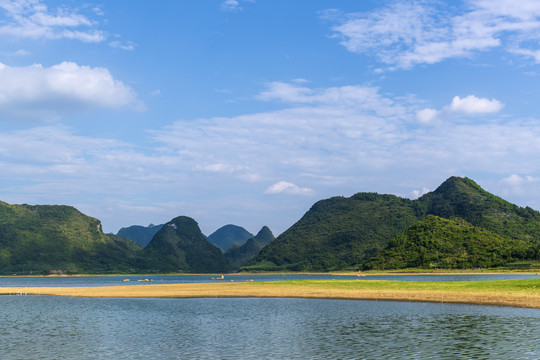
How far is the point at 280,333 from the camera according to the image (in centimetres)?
4484

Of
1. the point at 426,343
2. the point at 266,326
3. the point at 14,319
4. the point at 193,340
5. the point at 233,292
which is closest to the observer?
the point at 426,343

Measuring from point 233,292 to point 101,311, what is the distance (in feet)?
111

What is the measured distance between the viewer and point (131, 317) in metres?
60.6

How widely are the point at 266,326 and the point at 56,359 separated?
22.1 metres

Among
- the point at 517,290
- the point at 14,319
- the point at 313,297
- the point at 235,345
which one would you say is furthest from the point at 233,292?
the point at 235,345

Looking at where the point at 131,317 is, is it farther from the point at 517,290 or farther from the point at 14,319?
the point at 517,290

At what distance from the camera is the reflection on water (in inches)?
1367

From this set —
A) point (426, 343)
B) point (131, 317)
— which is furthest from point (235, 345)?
point (131, 317)

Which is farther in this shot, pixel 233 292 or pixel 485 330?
pixel 233 292

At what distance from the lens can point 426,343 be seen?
37531 millimetres

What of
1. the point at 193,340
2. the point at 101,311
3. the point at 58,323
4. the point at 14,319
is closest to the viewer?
the point at 193,340

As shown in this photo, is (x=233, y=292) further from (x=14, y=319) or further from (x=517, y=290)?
(x=517, y=290)

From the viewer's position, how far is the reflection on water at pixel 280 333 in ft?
114

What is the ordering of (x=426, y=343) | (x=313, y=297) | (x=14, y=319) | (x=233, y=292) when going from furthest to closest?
(x=233, y=292)
(x=313, y=297)
(x=14, y=319)
(x=426, y=343)
